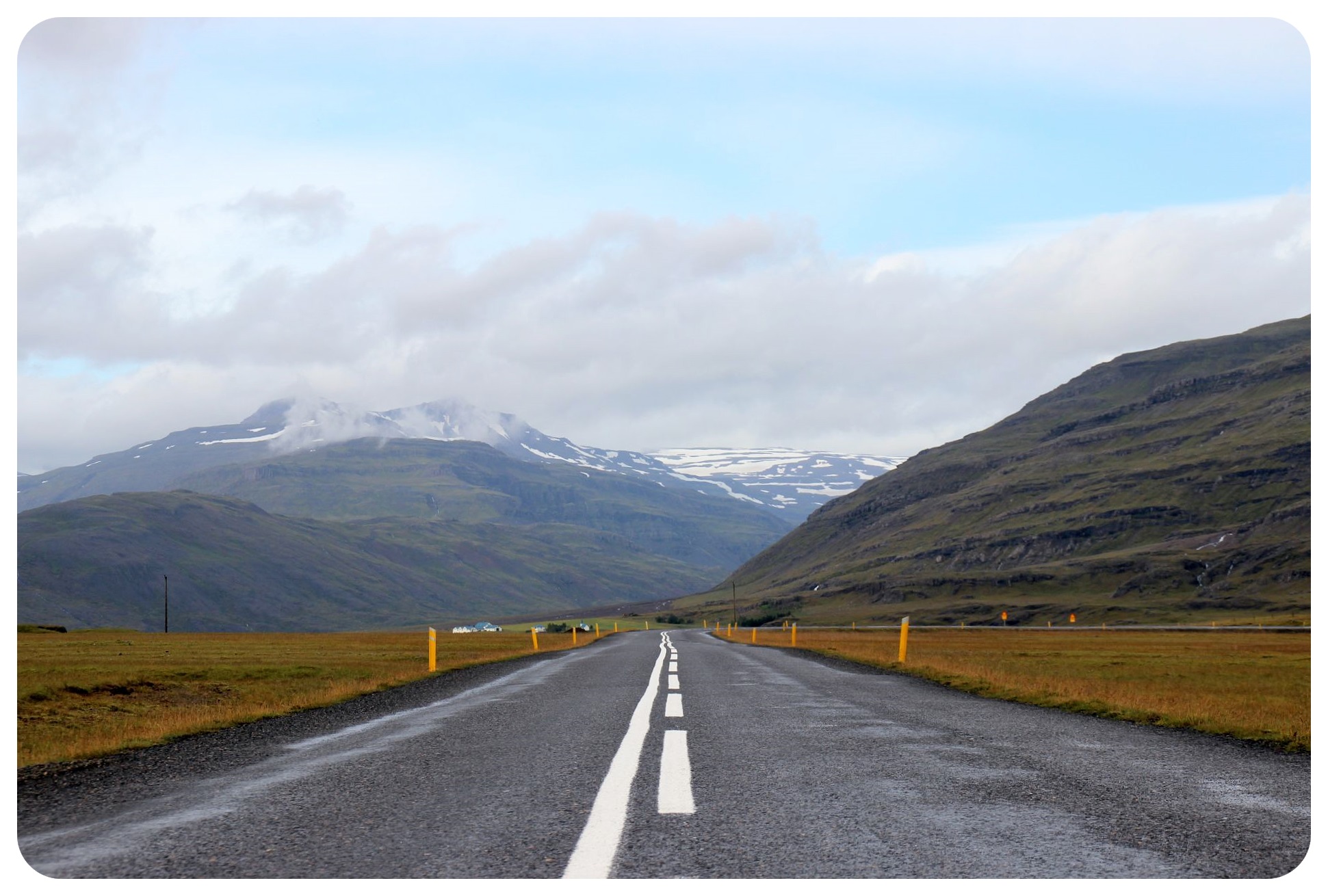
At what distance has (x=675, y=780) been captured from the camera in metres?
9.17

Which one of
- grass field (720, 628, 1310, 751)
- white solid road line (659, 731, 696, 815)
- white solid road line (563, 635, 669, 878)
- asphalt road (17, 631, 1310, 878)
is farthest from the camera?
grass field (720, 628, 1310, 751)

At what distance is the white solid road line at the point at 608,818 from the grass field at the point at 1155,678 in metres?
8.19

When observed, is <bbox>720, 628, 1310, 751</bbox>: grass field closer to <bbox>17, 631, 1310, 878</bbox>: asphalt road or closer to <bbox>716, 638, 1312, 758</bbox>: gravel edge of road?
<bbox>716, 638, 1312, 758</bbox>: gravel edge of road

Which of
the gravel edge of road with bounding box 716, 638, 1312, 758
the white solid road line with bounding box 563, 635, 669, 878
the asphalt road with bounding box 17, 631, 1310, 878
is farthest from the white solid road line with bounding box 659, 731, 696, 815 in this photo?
the gravel edge of road with bounding box 716, 638, 1312, 758

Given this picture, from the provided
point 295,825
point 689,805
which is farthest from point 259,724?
point 689,805

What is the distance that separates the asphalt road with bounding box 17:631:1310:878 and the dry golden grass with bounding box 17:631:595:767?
1703mm

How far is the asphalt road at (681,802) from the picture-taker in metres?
6.51

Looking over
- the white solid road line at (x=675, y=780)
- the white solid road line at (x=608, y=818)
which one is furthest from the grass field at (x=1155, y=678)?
the white solid road line at (x=608, y=818)

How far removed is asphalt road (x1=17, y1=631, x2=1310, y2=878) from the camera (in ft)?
21.4

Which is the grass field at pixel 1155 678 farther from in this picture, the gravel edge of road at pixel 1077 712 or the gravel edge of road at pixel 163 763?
the gravel edge of road at pixel 163 763

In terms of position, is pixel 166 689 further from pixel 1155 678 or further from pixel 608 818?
pixel 1155 678

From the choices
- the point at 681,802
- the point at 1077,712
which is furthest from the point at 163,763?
the point at 1077,712

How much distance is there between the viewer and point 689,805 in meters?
8.03

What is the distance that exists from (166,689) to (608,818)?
25931mm
